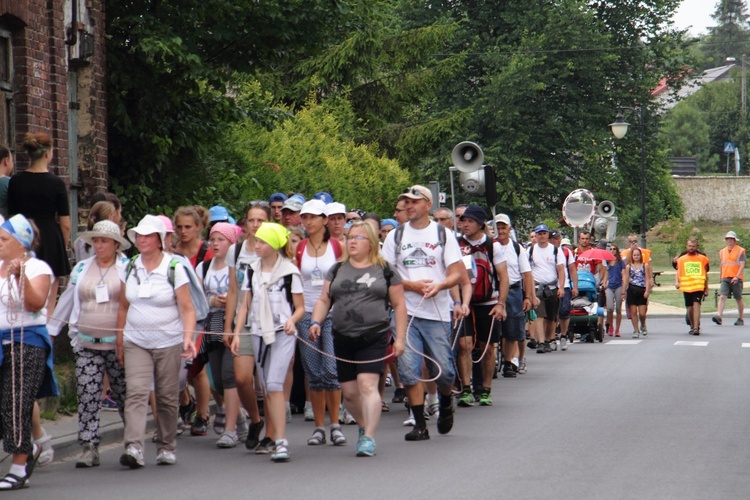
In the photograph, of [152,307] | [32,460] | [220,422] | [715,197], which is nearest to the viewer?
[32,460]

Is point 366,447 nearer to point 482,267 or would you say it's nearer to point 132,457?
point 132,457

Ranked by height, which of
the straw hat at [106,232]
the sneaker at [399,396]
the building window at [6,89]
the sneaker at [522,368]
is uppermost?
the building window at [6,89]

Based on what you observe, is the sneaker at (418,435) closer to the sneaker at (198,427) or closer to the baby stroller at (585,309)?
the sneaker at (198,427)

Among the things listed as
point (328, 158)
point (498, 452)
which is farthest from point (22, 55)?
point (328, 158)

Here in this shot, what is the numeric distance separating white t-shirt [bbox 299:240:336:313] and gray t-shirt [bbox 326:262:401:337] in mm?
994

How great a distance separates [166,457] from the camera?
29.7 feet

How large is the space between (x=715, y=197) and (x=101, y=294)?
258ft

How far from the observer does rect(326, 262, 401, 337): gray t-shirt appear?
936 centimetres

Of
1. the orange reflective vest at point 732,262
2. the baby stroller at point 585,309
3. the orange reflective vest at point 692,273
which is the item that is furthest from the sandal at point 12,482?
the orange reflective vest at point 732,262

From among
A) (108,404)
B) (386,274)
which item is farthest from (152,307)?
(108,404)

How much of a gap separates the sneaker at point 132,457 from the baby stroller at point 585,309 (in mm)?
15268

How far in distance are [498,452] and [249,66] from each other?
9.22m

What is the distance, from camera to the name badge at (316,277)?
10477 mm

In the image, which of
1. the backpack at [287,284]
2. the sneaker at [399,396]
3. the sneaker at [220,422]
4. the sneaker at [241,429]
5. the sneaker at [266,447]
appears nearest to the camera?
the backpack at [287,284]
